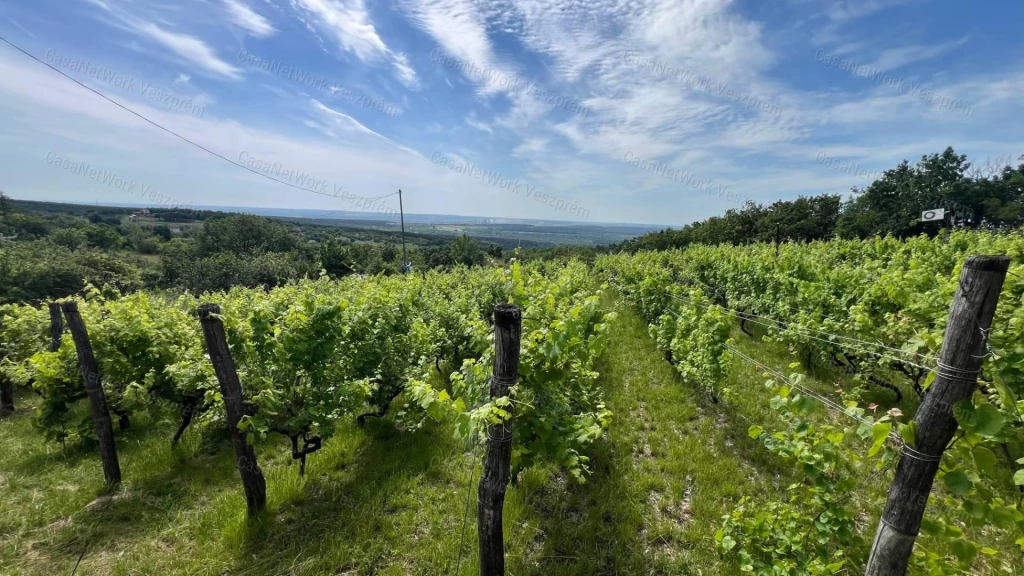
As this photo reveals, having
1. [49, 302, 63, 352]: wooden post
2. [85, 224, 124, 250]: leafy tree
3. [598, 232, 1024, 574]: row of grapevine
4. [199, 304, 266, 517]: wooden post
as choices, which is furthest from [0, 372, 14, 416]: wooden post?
[85, 224, 124, 250]: leafy tree

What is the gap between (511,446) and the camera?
2754 millimetres

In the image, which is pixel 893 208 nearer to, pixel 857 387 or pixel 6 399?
pixel 857 387

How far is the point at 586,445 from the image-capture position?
4555mm

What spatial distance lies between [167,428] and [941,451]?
8432mm

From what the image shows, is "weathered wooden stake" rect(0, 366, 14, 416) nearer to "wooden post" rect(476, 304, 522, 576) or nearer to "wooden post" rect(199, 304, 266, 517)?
"wooden post" rect(199, 304, 266, 517)

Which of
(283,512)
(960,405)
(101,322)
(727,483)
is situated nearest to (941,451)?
(960,405)

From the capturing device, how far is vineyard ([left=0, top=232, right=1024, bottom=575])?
2203 millimetres

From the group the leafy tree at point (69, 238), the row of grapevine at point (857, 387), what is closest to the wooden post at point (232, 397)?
the row of grapevine at point (857, 387)

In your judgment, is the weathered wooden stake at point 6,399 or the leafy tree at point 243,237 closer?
the weathered wooden stake at point 6,399

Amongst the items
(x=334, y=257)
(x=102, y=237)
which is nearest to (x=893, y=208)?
(x=334, y=257)

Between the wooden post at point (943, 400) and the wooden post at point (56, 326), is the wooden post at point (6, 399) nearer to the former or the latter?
the wooden post at point (56, 326)

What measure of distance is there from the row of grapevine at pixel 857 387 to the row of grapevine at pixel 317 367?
1.32 meters

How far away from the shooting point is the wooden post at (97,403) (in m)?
4.16

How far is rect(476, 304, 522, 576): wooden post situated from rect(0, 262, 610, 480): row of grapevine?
0.69 ft
